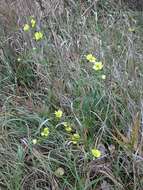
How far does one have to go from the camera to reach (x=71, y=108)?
2.43 meters

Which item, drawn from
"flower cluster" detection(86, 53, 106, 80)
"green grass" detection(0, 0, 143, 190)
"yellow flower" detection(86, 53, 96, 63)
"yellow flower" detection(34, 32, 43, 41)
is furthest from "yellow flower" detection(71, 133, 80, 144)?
"yellow flower" detection(34, 32, 43, 41)

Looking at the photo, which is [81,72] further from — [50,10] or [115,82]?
[50,10]

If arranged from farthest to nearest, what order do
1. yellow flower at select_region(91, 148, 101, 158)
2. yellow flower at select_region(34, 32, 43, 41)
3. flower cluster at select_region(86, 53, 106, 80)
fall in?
yellow flower at select_region(34, 32, 43, 41) → flower cluster at select_region(86, 53, 106, 80) → yellow flower at select_region(91, 148, 101, 158)

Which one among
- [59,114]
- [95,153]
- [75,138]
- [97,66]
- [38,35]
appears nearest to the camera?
[95,153]

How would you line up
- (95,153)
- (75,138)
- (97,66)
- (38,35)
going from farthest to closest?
(38,35) < (97,66) < (75,138) < (95,153)

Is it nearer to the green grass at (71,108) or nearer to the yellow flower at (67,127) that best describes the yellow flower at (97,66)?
the green grass at (71,108)

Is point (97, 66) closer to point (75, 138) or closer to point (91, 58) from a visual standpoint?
point (91, 58)

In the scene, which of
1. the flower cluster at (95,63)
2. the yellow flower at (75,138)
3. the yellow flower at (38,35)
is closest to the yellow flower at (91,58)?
the flower cluster at (95,63)

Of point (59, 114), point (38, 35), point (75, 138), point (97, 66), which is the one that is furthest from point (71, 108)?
point (38, 35)

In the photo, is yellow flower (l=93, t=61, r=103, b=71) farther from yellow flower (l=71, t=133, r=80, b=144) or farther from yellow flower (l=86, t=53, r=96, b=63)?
yellow flower (l=71, t=133, r=80, b=144)

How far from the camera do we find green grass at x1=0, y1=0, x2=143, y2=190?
217cm

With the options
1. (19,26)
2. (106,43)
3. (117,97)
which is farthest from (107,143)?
(19,26)

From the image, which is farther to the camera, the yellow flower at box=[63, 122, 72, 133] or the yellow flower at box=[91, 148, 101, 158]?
the yellow flower at box=[63, 122, 72, 133]

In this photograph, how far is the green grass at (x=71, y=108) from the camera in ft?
7.11
